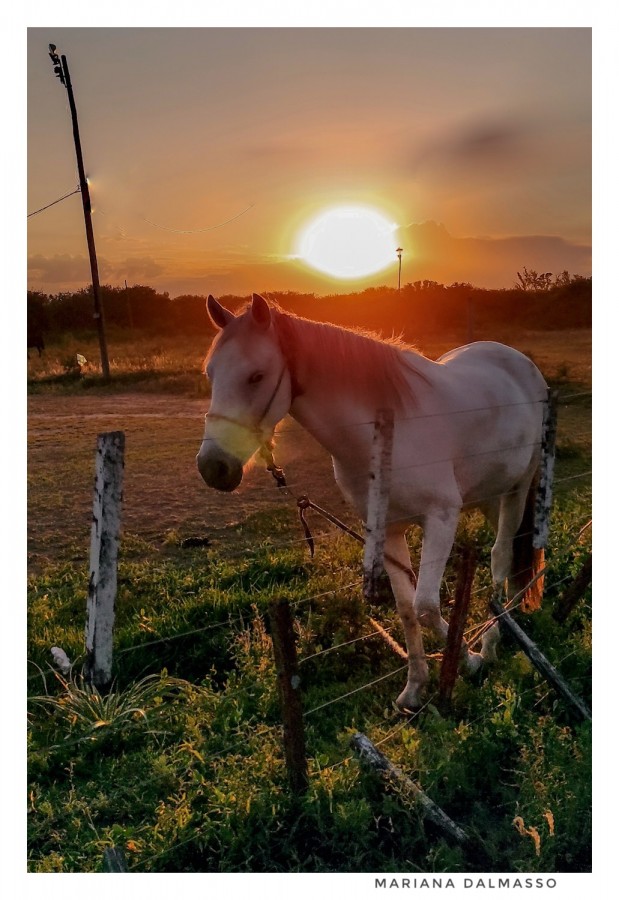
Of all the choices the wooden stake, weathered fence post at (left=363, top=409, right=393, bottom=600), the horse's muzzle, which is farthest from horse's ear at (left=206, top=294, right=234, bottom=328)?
the wooden stake

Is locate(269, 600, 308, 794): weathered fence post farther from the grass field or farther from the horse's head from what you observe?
the horse's head

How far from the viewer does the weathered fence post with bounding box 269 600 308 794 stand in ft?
8.48

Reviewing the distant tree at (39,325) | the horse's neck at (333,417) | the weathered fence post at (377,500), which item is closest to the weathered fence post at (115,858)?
the weathered fence post at (377,500)

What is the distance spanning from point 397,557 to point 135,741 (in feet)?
5.39

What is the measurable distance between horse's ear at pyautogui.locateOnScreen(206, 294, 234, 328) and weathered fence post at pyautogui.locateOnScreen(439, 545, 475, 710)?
1531 mm

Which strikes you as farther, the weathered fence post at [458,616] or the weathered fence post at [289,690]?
the weathered fence post at [458,616]

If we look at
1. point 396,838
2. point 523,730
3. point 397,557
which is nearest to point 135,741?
point 396,838

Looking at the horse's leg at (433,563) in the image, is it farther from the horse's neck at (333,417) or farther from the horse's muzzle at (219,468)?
the horse's muzzle at (219,468)

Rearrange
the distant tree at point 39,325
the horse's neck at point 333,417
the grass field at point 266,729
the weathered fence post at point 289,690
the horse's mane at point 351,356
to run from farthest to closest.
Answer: the distant tree at point 39,325 < the horse's neck at point 333,417 < the horse's mane at point 351,356 < the grass field at point 266,729 < the weathered fence post at point 289,690

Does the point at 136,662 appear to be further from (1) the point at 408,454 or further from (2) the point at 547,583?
(2) the point at 547,583

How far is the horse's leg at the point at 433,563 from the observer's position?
323 cm
